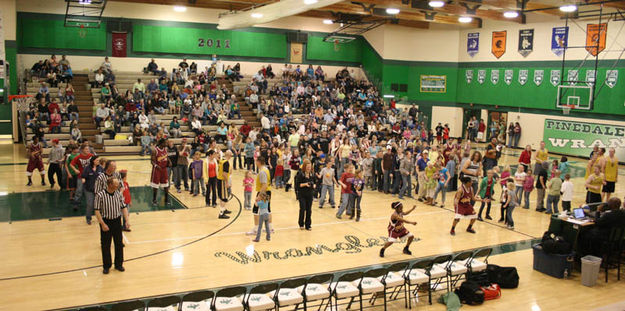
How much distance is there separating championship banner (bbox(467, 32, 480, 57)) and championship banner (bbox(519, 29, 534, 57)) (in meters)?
3.14

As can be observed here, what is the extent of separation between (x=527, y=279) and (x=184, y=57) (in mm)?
25520

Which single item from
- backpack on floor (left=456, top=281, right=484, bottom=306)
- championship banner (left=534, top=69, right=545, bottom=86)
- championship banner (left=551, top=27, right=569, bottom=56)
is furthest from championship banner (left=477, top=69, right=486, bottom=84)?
backpack on floor (left=456, top=281, right=484, bottom=306)

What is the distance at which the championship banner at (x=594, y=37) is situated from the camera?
25.7 m

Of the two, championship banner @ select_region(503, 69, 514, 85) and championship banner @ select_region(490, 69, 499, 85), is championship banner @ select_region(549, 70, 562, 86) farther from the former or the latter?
championship banner @ select_region(490, 69, 499, 85)

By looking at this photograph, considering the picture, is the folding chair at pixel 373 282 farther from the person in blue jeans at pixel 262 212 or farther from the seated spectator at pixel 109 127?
the seated spectator at pixel 109 127

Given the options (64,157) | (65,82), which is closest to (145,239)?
(64,157)

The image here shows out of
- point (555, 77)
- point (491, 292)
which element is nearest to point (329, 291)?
point (491, 292)

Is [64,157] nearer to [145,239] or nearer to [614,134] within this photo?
[145,239]

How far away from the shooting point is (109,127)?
77.0 ft

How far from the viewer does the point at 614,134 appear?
2592 centimetres

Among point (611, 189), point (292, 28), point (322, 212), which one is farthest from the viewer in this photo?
point (292, 28)

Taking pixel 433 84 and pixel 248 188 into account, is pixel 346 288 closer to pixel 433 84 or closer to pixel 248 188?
pixel 248 188

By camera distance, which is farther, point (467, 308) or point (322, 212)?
point (322, 212)

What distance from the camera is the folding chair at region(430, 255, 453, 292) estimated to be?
8523mm
